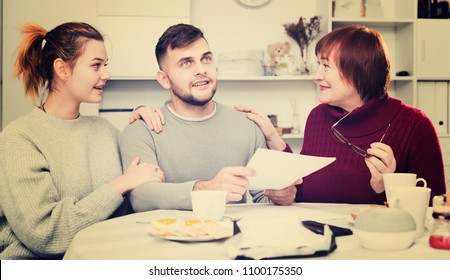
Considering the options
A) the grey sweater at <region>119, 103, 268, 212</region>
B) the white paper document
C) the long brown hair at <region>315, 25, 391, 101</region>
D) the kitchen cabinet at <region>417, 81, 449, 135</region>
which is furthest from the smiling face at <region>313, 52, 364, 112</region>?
the kitchen cabinet at <region>417, 81, 449, 135</region>

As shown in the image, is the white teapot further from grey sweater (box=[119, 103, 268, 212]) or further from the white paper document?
the white paper document

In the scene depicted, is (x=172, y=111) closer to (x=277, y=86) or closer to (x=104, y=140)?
(x=104, y=140)

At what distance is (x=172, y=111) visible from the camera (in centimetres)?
152

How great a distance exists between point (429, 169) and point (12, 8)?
1456 mm

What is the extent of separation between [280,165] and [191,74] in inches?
23.2

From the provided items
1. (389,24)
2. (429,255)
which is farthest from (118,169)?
(389,24)

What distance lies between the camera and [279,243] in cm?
80

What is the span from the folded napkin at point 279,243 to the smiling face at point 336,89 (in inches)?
29.9

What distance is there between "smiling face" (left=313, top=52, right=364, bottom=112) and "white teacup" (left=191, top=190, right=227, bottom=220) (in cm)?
73

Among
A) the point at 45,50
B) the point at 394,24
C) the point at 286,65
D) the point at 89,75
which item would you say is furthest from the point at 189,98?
the point at 394,24

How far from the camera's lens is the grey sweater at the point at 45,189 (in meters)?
1.11

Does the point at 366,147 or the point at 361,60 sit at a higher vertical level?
the point at 361,60

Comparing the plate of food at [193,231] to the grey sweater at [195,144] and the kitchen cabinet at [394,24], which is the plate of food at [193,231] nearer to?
the grey sweater at [195,144]

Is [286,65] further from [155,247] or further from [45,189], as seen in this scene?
[155,247]
